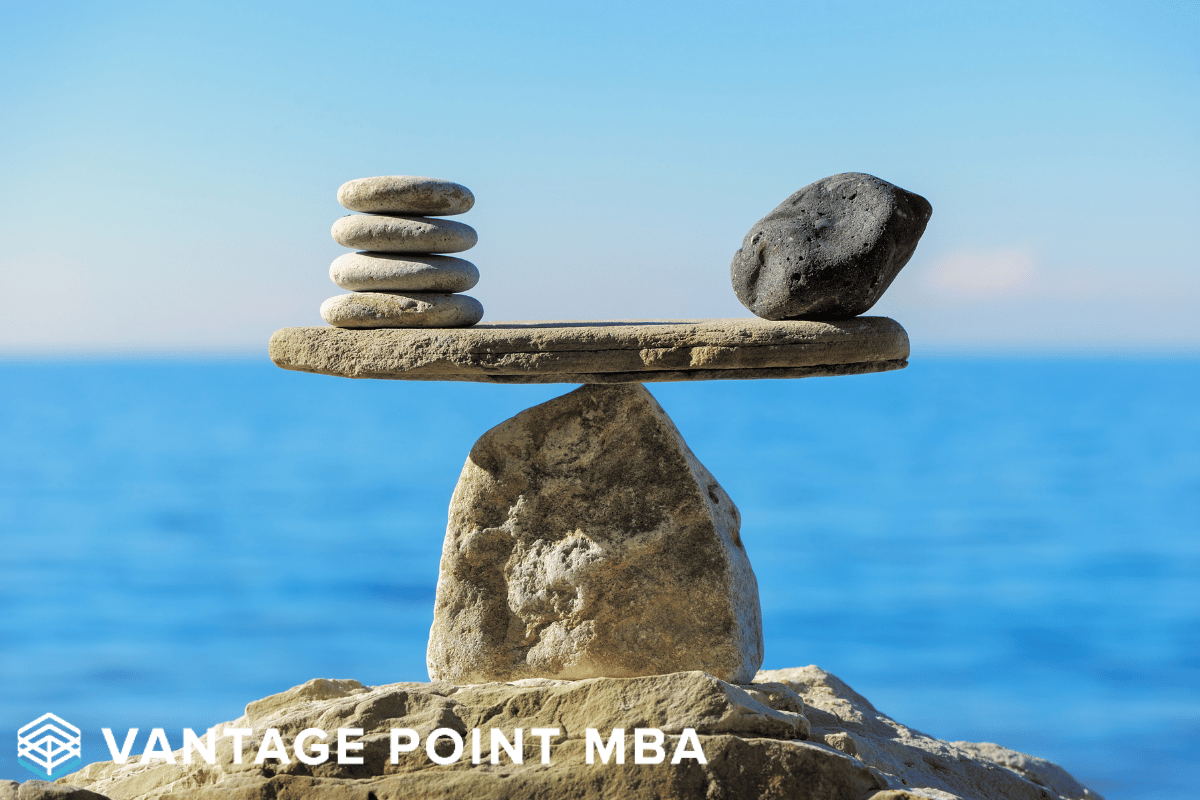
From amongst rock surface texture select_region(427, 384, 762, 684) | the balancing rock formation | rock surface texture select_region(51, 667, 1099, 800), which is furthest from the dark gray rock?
rock surface texture select_region(51, 667, 1099, 800)

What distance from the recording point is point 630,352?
440cm

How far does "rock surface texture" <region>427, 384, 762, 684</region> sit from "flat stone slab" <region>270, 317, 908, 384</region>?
37 cm

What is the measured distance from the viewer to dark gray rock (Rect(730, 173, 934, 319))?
4422mm

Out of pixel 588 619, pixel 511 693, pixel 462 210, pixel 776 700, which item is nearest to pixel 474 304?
pixel 462 210

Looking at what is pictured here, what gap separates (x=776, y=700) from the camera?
463 cm

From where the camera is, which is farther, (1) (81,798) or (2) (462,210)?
(2) (462,210)

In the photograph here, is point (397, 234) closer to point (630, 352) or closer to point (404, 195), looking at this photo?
point (404, 195)

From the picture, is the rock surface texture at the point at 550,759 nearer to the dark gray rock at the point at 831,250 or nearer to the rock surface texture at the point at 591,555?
the rock surface texture at the point at 591,555

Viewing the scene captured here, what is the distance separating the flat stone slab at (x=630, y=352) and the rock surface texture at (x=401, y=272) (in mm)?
269

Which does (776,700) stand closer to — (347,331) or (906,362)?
(906,362)

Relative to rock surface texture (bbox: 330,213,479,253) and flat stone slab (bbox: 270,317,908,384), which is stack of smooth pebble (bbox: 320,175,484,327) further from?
flat stone slab (bbox: 270,317,908,384)

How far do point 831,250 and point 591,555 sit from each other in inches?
60.4

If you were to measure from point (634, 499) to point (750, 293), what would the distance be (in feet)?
3.12

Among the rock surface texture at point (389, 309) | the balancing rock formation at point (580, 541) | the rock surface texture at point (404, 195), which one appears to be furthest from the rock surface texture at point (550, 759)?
the rock surface texture at point (404, 195)
